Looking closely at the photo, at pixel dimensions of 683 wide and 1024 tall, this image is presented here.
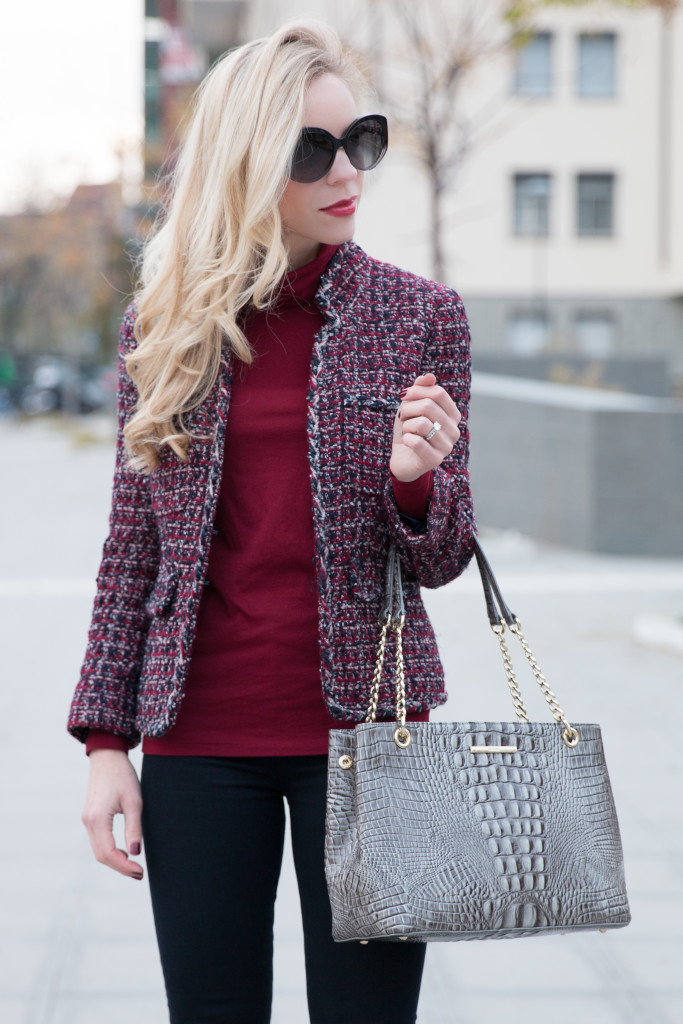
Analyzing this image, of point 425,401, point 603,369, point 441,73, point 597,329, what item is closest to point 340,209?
point 425,401

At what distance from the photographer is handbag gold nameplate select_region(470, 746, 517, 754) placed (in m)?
1.71

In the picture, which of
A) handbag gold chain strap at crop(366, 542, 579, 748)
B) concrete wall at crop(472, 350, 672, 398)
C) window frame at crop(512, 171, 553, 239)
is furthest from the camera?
window frame at crop(512, 171, 553, 239)

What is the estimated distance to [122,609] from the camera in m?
2.03

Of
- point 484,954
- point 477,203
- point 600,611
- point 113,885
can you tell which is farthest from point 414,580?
point 477,203

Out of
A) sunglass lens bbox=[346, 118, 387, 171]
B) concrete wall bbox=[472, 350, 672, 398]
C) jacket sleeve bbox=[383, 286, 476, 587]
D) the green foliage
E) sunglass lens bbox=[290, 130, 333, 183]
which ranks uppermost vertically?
the green foliage

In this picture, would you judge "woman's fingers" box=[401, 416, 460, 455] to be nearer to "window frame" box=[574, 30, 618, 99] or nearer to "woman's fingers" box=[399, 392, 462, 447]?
"woman's fingers" box=[399, 392, 462, 447]

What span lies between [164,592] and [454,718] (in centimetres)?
354

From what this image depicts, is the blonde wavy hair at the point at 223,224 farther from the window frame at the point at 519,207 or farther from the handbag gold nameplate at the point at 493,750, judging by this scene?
the window frame at the point at 519,207

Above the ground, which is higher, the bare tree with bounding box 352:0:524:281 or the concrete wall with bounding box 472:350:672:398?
the bare tree with bounding box 352:0:524:281

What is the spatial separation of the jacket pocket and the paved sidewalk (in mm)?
1590

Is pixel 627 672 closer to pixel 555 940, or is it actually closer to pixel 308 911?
pixel 555 940

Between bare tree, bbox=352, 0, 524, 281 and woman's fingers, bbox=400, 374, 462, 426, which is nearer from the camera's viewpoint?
woman's fingers, bbox=400, 374, 462, 426

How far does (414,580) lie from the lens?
1913 millimetres

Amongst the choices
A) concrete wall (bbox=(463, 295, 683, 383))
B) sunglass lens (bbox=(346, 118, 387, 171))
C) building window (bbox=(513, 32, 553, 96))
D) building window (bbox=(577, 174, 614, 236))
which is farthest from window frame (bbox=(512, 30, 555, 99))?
sunglass lens (bbox=(346, 118, 387, 171))
